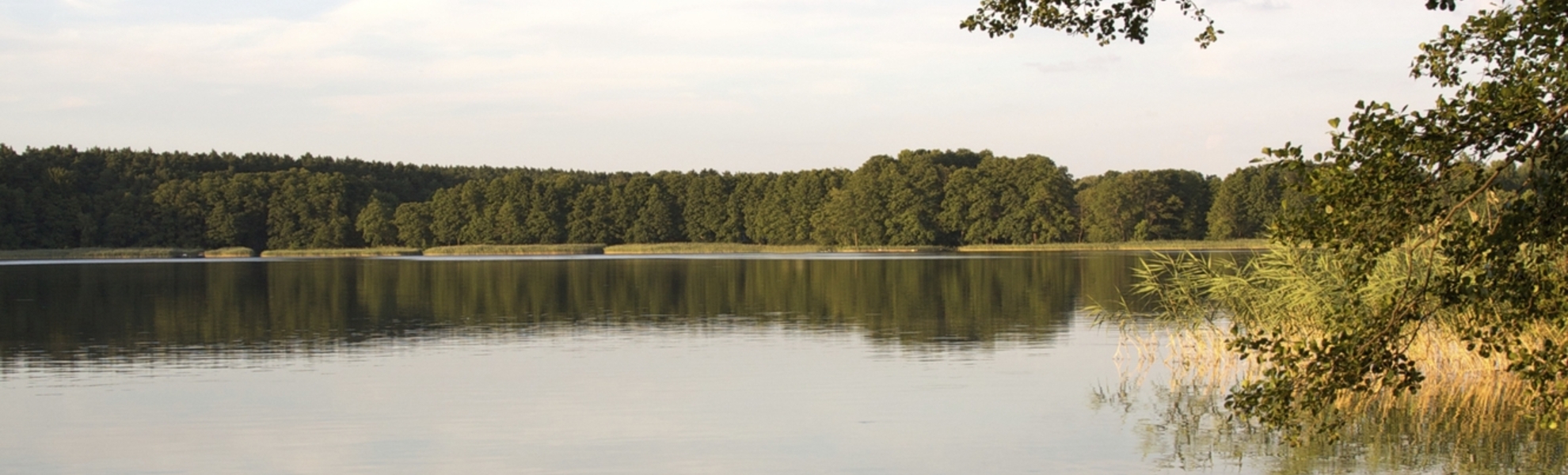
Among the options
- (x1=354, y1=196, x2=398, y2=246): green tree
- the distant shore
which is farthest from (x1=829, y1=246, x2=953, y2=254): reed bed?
(x1=354, y1=196, x2=398, y2=246): green tree

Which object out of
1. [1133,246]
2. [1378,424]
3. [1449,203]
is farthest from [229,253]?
[1449,203]

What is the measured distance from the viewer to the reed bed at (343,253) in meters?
131

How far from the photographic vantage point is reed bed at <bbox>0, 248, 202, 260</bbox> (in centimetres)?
12100

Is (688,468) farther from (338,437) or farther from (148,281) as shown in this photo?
(148,281)

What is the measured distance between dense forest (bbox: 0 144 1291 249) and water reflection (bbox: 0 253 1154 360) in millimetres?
60222

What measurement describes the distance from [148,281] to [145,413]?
150 feet

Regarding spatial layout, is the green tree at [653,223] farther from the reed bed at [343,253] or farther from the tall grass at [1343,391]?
the tall grass at [1343,391]

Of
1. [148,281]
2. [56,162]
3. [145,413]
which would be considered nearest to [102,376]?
[145,413]

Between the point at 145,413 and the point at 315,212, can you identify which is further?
the point at 315,212

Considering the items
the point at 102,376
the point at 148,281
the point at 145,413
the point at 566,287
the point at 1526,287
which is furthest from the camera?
the point at 148,281

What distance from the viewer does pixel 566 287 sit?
160 feet

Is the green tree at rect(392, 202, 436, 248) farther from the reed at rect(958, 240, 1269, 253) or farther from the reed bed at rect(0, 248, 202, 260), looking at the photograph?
the reed at rect(958, 240, 1269, 253)

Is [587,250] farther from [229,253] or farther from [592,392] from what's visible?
[592,392]

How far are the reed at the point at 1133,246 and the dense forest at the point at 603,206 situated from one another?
6.99 ft
